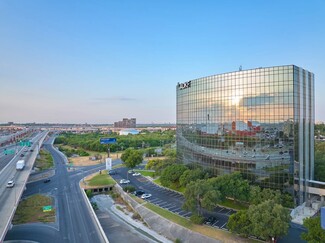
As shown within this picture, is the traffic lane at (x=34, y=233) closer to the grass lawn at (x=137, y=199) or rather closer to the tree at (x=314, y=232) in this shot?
the grass lawn at (x=137, y=199)

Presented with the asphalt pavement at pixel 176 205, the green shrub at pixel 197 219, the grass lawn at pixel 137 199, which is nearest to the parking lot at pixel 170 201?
the asphalt pavement at pixel 176 205

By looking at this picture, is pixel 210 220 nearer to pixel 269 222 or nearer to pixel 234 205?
pixel 234 205

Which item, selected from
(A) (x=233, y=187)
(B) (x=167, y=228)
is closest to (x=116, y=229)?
(B) (x=167, y=228)

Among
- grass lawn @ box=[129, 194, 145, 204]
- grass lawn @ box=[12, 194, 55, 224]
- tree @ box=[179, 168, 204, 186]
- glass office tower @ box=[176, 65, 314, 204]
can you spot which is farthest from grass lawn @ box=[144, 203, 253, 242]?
grass lawn @ box=[12, 194, 55, 224]

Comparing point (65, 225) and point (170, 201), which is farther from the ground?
→ point (170, 201)

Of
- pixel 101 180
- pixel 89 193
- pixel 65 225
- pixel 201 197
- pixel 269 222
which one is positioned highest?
pixel 201 197

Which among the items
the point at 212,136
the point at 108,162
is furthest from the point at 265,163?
the point at 108,162

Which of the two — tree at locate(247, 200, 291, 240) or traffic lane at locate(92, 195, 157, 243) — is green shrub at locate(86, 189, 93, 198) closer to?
traffic lane at locate(92, 195, 157, 243)

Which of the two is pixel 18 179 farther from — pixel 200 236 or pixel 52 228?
pixel 200 236
